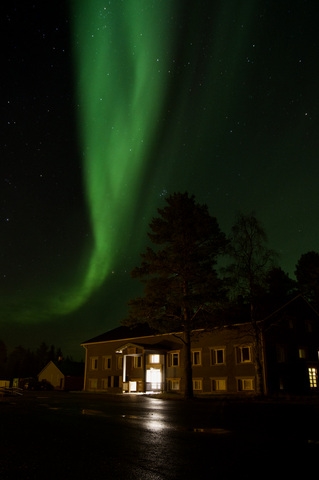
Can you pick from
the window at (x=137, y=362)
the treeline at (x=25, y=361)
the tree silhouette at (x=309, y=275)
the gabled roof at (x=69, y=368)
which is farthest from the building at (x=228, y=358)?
the treeline at (x=25, y=361)

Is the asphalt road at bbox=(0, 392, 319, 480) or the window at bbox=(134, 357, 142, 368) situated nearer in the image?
the asphalt road at bbox=(0, 392, 319, 480)

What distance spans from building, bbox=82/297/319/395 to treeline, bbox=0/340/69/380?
4731 cm

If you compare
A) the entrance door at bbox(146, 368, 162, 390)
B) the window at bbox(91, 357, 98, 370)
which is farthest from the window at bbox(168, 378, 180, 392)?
the window at bbox(91, 357, 98, 370)

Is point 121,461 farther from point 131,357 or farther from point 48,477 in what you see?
point 131,357

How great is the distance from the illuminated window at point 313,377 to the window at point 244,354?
6790mm

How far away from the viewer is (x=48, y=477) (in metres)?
5.86

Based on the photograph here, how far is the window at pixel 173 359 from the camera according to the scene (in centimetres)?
4525

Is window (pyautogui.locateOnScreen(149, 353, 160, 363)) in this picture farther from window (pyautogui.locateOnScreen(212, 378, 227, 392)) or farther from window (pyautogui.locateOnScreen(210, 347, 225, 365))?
window (pyautogui.locateOnScreen(212, 378, 227, 392))

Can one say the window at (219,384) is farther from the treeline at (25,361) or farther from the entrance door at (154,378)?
the treeline at (25,361)

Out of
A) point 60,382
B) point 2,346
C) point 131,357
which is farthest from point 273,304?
point 2,346

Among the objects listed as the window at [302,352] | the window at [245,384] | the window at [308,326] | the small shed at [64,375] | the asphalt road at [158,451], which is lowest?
the asphalt road at [158,451]

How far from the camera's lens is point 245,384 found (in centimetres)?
3778

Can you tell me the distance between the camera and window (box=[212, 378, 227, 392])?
1547 inches

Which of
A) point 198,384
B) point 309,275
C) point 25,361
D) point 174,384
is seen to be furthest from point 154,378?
point 25,361
